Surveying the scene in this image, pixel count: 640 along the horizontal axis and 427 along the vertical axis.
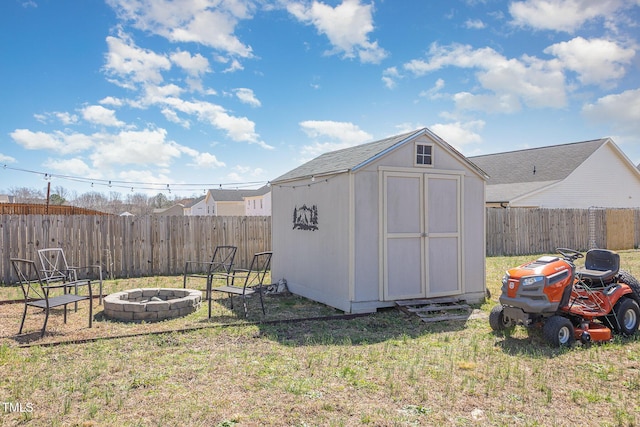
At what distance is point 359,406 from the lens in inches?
134

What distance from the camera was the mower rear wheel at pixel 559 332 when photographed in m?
4.83

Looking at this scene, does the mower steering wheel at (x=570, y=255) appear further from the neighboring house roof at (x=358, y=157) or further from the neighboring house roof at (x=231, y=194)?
the neighboring house roof at (x=231, y=194)

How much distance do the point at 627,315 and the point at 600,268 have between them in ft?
2.05

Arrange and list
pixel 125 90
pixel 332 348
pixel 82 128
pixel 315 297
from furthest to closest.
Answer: pixel 82 128 → pixel 125 90 → pixel 315 297 → pixel 332 348

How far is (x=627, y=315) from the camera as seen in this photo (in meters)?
5.35

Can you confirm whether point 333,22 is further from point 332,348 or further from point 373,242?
point 332,348

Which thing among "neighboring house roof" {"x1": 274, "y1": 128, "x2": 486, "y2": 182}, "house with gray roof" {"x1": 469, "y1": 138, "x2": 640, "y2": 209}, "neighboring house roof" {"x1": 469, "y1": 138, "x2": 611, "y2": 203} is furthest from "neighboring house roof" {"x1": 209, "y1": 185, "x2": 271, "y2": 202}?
"neighboring house roof" {"x1": 274, "y1": 128, "x2": 486, "y2": 182}

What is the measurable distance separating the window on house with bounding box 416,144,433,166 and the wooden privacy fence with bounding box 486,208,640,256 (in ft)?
31.8

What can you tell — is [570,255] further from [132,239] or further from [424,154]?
[132,239]

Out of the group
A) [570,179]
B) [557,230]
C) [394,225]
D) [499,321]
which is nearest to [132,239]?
[394,225]

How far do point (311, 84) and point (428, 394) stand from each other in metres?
10.2

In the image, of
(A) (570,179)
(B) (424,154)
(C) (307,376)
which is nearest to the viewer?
(C) (307,376)

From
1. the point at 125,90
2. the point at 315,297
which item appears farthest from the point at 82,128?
the point at 315,297

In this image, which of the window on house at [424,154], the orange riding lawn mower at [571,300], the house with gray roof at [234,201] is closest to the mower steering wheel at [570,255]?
the orange riding lawn mower at [571,300]
